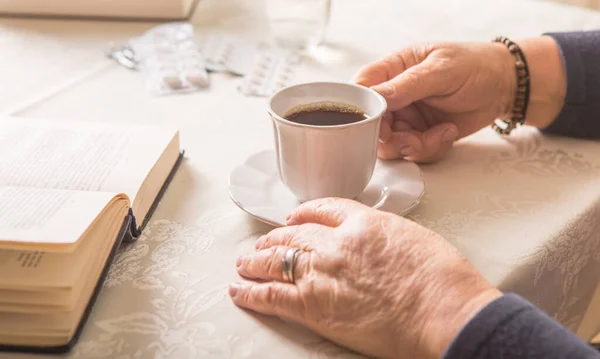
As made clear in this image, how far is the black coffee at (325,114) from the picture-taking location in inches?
30.8

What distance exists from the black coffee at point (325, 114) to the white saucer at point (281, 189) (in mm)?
85

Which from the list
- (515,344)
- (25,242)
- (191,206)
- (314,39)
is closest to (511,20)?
(314,39)

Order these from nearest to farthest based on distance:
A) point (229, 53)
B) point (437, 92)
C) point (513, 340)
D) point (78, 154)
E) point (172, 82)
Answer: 1. point (513, 340)
2. point (78, 154)
3. point (437, 92)
4. point (172, 82)
5. point (229, 53)

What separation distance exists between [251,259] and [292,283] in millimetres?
56

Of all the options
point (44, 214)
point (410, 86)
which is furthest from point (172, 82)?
point (44, 214)

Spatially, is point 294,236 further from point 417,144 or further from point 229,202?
point 417,144

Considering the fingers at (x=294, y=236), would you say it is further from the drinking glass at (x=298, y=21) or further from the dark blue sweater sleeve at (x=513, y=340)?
the drinking glass at (x=298, y=21)

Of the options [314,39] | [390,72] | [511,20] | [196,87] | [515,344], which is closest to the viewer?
[515,344]

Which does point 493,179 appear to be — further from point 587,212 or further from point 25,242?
point 25,242

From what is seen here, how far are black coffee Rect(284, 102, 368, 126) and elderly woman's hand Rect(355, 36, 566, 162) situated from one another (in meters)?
0.07

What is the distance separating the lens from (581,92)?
3.09ft

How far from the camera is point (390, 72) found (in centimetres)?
93

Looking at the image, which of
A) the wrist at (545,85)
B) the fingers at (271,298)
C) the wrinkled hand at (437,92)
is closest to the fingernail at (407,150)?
the wrinkled hand at (437,92)

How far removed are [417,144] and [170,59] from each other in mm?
519
